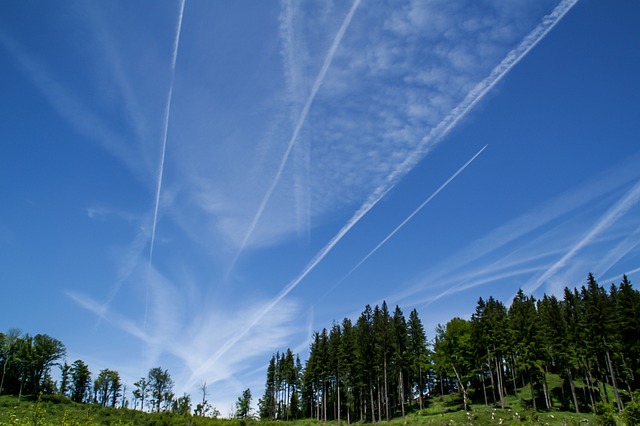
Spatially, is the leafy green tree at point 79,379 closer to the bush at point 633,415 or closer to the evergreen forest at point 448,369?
the evergreen forest at point 448,369

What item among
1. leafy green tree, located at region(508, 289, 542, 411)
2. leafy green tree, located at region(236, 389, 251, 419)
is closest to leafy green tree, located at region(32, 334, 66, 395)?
leafy green tree, located at region(236, 389, 251, 419)

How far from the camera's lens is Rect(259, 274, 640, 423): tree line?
188 feet

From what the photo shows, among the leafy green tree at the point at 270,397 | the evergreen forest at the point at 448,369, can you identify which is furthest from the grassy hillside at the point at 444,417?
the leafy green tree at the point at 270,397

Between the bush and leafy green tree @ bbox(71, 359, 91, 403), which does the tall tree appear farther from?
the bush

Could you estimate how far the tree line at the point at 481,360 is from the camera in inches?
2261

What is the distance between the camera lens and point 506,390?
69812 mm

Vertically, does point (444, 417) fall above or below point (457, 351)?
below

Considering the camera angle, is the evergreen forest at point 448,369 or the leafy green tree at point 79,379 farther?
the leafy green tree at point 79,379

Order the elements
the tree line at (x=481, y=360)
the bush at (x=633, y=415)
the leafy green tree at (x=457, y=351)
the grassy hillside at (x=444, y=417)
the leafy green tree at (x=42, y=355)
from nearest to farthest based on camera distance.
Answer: the bush at (x=633, y=415), the grassy hillside at (x=444, y=417), the tree line at (x=481, y=360), the leafy green tree at (x=457, y=351), the leafy green tree at (x=42, y=355)

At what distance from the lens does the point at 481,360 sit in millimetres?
64188

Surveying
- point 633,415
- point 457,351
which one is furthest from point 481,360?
point 633,415

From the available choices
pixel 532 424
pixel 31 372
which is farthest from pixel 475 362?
pixel 31 372

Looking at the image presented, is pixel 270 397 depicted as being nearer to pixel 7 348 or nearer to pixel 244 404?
pixel 244 404

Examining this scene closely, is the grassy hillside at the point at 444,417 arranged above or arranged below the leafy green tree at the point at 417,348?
below
